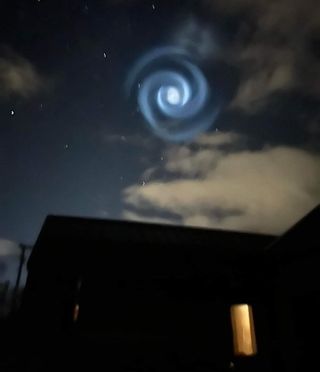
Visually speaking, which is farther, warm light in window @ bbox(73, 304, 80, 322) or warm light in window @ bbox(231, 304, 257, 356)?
warm light in window @ bbox(231, 304, 257, 356)

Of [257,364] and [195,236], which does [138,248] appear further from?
[257,364]

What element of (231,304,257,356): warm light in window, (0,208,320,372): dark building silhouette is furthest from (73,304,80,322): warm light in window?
(231,304,257,356): warm light in window

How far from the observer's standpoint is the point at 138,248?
12.6m

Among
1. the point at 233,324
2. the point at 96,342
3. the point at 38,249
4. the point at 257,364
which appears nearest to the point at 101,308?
the point at 96,342

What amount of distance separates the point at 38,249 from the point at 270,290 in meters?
8.67

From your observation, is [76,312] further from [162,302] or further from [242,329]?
[242,329]

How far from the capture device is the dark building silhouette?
1062 centimetres

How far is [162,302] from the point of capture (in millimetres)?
12367

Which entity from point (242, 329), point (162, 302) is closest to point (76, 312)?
point (162, 302)

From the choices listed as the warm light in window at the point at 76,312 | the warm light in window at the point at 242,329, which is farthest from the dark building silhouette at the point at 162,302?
the warm light in window at the point at 242,329

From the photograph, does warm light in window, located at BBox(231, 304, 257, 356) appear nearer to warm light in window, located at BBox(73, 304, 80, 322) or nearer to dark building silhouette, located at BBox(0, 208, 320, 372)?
dark building silhouette, located at BBox(0, 208, 320, 372)

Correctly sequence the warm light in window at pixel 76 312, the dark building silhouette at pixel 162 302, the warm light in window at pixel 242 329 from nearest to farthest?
the dark building silhouette at pixel 162 302, the warm light in window at pixel 76 312, the warm light in window at pixel 242 329

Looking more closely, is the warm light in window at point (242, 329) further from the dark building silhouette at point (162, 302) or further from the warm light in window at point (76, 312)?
the warm light in window at point (76, 312)

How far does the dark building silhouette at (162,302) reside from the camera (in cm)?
1062
